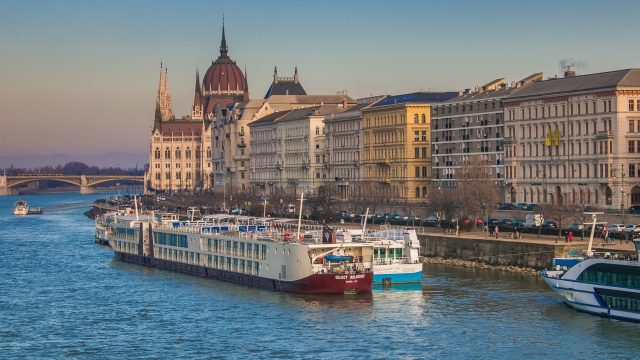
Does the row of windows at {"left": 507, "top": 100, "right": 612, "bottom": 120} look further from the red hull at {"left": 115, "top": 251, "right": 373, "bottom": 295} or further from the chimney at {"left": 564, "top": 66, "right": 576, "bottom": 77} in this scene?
the red hull at {"left": 115, "top": 251, "right": 373, "bottom": 295}

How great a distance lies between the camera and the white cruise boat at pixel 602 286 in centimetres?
5209

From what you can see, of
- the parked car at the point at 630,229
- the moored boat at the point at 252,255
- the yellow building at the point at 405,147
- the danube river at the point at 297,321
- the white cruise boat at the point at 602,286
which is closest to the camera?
the danube river at the point at 297,321

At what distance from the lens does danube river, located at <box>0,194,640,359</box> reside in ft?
159

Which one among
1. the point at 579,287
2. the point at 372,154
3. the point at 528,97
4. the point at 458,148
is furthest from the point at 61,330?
the point at 372,154

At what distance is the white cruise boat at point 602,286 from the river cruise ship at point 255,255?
10.9 meters

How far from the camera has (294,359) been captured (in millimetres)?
46844

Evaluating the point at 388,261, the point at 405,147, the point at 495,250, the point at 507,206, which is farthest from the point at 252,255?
the point at 405,147

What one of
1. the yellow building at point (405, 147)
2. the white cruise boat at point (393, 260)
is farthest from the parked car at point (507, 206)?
the white cruise boat at point (393, 260)

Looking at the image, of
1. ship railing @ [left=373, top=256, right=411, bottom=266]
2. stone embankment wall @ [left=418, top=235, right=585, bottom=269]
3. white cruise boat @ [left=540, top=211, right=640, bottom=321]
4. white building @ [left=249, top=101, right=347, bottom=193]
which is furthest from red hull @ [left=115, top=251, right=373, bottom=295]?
white building @ [left=249, top=101, right=347, bottom=193]

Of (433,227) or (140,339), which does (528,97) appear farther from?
(140,339)

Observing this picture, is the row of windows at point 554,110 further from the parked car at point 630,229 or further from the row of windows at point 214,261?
the row of windows at point 214,261

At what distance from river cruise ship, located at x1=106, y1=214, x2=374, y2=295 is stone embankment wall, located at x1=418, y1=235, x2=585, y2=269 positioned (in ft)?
35.4

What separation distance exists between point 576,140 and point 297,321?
4704 centimetres

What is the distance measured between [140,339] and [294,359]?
837cm
